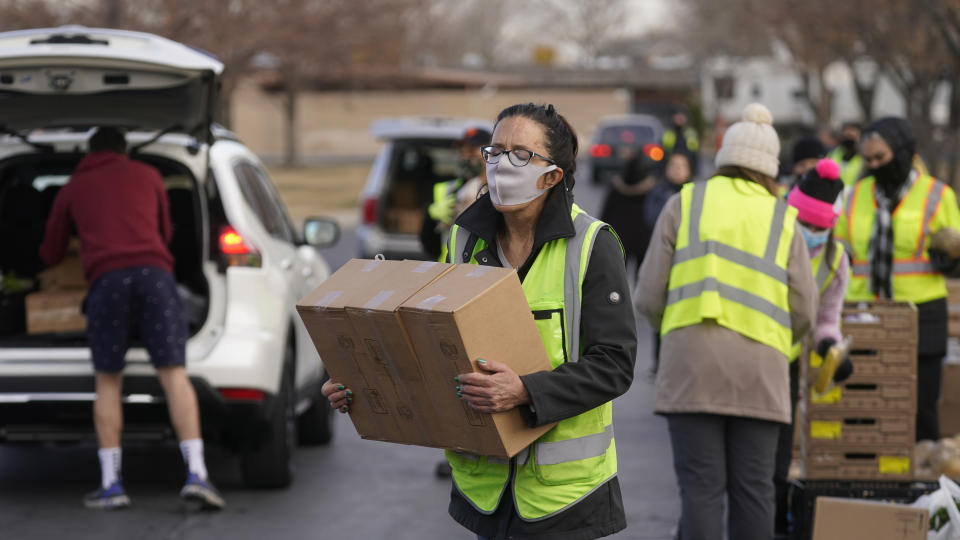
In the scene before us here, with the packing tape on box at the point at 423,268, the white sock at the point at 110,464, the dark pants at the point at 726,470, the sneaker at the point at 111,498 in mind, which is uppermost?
the packing tape on box at the point at 423,268

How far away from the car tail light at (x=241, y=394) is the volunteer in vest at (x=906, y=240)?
3.01 metres

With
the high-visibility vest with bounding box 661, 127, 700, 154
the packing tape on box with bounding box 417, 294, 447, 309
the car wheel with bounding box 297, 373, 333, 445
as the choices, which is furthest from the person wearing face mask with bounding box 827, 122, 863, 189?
the packing tape on box with bounding box 417, 294, 447, 309

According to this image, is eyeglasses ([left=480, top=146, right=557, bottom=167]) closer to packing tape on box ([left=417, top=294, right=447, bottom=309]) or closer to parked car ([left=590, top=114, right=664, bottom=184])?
packing tape on box ([left=417, top=294, right=447, bottom=309])

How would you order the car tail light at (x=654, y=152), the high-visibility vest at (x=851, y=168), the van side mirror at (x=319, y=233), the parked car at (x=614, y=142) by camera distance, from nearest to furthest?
the van side mirror at (x=319, y=233)
the high-visibility vest at (x=851, y=168)
the car tail light at (x=654, y=152)
the parked car at (x=614, y=142)

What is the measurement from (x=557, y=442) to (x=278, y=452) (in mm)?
4058

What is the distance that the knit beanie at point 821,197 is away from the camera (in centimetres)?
589

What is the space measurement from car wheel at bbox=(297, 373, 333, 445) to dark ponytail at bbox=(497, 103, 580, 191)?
16.8 feet

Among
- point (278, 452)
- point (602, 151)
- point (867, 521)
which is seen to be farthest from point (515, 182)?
point (602, 151)

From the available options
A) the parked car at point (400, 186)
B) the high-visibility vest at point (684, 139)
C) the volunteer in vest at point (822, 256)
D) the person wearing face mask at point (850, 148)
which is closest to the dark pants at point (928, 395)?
the volunteer in vest at point (822, 256)

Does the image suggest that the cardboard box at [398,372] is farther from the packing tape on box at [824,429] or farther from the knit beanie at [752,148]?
the packing tape on box at [824,429]

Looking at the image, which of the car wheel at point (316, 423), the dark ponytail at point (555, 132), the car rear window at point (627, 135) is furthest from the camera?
the car rear window at point (627, 135)

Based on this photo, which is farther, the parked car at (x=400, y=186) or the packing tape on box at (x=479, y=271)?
the parked car at (x=400, y=186)

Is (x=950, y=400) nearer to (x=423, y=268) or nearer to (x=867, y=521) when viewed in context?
(x=867, y=521)

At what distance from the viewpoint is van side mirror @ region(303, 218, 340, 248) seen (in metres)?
8.48
